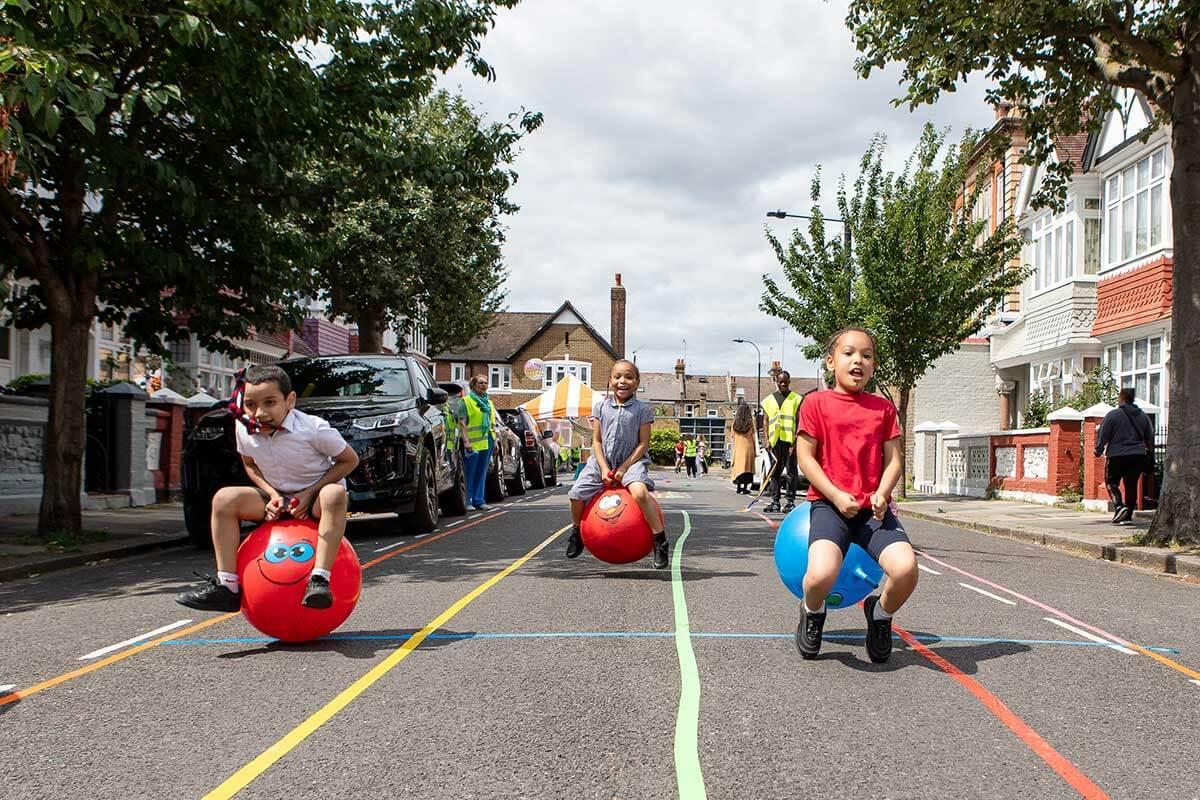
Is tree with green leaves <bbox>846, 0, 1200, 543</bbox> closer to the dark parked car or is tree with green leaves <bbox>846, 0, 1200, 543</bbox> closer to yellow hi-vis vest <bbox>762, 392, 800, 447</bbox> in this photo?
yellow hi-vis vest <bbox>762, 392, 800, 447</bbox>

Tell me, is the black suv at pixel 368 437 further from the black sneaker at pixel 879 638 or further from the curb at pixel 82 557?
the black sneaker at pixel 879 638

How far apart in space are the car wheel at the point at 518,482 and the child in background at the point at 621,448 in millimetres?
13244

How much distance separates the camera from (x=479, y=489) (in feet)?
57.3

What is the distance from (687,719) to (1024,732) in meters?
1.34

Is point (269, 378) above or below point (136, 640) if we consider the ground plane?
above

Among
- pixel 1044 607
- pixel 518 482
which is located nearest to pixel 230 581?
pixel 1044 607

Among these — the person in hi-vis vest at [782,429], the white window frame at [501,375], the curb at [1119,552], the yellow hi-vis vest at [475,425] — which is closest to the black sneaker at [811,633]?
the curb at [1119,552]

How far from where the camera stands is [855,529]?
5809 mm

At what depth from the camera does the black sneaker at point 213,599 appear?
5.98 meters

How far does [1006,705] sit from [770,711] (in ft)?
3.55

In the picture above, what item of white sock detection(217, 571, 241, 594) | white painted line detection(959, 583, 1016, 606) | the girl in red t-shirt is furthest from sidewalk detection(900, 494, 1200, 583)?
white sock detection(217, 571, 241, 594)

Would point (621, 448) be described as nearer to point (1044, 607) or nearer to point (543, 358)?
point (1044, 607)

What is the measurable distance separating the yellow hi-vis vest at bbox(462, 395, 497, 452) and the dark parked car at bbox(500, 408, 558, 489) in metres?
7.47

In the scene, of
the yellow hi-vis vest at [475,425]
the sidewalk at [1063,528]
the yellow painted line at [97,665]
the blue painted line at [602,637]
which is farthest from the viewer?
the yellow hi-vis vest at [475,425]
